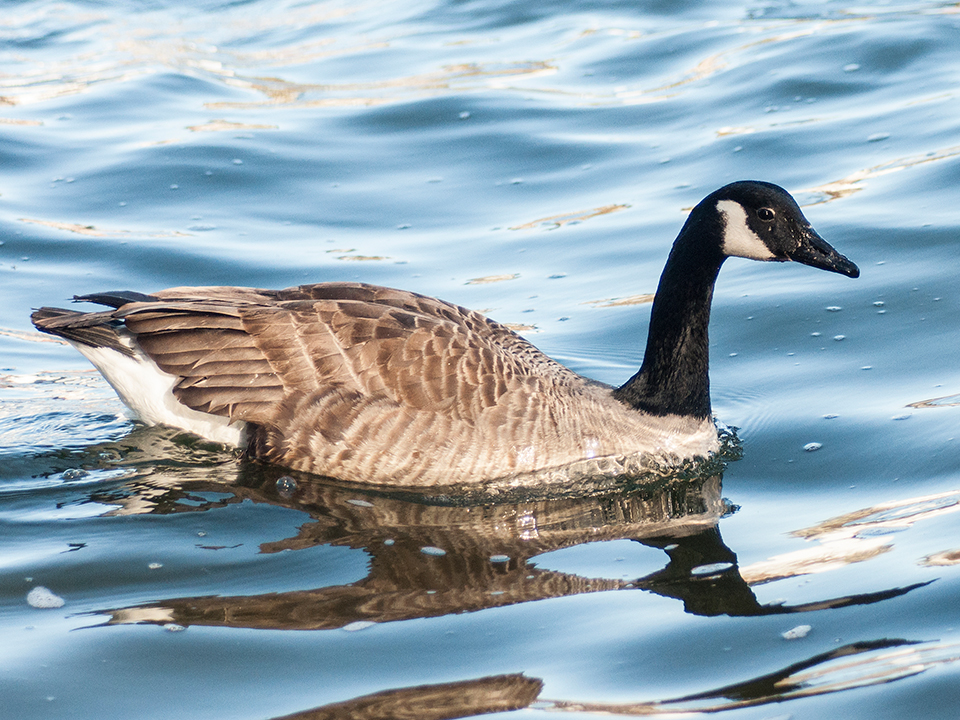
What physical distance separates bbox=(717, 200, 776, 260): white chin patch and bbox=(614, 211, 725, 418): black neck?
0.06 meters

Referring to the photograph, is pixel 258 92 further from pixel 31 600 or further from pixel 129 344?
pixel 31 600

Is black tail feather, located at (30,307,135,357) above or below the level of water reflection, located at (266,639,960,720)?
above

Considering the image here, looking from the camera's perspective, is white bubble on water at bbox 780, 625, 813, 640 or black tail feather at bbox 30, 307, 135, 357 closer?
white bubble on water at bbox 780, 625, 813, 640

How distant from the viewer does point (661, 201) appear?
12477mm

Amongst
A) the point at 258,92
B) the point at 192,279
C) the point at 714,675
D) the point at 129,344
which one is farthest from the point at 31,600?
the point at 258,92

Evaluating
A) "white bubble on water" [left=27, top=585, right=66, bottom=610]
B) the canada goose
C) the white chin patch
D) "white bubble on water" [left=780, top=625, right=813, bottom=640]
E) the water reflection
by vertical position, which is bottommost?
the water reflection

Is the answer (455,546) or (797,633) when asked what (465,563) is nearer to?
(455,546)

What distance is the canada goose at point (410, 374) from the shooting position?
7137 millimetres

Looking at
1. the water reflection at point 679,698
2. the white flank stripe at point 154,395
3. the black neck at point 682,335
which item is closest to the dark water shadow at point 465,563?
the water reflection at point 679,698

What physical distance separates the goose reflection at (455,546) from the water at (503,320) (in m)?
0.02

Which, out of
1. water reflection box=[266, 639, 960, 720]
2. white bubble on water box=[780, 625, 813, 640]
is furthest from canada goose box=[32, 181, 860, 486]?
water reflection box=[266, 639, 960, 720]

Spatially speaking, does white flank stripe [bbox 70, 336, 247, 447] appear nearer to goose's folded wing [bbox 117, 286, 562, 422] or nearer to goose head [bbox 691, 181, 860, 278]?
goose's folded wing [bbox 117, 286, 562, 422]

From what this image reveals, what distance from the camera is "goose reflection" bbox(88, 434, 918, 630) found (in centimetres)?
573

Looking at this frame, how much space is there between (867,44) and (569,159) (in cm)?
521
